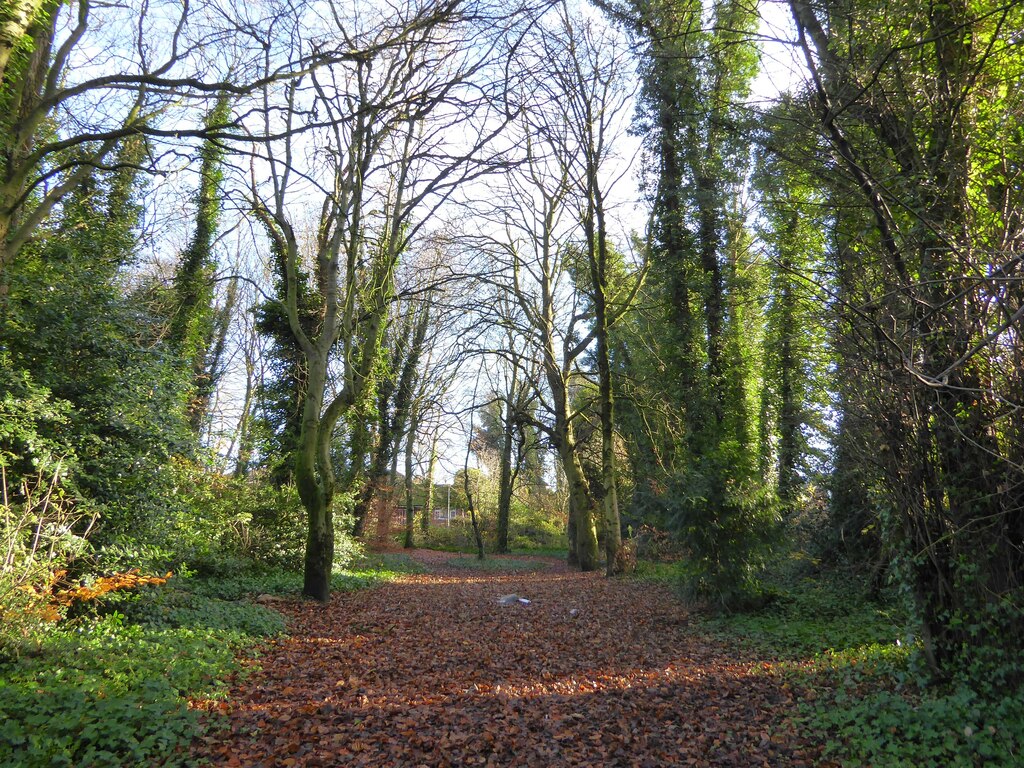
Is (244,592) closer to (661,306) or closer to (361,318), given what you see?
(361,318)

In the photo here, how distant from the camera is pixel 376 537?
76.7 feet

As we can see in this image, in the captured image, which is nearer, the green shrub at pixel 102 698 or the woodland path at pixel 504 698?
the green shrub at pixel 102 698

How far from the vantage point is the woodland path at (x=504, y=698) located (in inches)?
169

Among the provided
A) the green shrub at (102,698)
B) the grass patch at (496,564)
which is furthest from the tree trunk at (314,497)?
the grass patch at (496,564)

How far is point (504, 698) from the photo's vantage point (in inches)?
212

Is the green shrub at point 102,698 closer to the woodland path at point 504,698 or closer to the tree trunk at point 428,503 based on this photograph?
the woodland path at point 504,698

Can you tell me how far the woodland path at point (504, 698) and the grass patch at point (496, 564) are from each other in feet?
36.5

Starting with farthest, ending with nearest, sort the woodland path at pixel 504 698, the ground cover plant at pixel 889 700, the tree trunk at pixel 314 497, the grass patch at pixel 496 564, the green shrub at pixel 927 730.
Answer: the grass patch at pixel 496 564, the tree trunk at pixel 314 497, the woodland path at pixel 504 698, the ground cover plant at pixel 889 700, the green shrub at pixel 927 730

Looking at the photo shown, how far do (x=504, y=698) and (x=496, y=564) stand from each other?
53.4 ft

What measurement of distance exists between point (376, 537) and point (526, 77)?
1966 centimetres

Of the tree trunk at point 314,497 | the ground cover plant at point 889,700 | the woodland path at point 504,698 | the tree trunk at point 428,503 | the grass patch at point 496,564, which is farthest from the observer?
the tree trunk at point 428,503

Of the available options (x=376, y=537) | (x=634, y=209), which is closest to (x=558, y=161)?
(x=634, y=209)

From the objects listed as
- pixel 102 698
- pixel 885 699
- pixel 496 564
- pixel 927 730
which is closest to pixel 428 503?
pixel 496 564

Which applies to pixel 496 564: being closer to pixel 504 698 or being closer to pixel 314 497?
pixel 314 497
